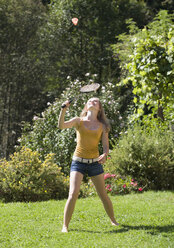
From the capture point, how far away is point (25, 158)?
6832mm

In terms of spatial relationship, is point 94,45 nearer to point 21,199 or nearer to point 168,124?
point 168,124

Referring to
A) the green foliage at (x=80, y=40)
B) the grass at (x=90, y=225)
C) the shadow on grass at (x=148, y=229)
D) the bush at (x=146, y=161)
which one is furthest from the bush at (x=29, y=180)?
the green foliage at (x=80, y=40)

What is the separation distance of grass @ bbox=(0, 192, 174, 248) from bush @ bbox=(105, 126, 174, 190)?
1182 millimetres

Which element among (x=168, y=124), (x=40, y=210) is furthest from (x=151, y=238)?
(x=168, y=124)

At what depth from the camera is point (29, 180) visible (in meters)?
6.52

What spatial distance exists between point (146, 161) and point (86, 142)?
3.44m

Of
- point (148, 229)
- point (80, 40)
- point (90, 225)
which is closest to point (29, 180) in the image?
point (90, 225)

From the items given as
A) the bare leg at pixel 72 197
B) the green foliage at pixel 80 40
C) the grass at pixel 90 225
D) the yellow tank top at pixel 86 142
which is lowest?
the grass at pixel 90 225

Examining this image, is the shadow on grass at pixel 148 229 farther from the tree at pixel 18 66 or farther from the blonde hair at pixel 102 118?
the tree at pixel 18 66

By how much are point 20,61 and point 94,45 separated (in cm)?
267

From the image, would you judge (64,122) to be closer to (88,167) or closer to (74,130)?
(88,167)

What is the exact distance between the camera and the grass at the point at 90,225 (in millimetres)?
3691

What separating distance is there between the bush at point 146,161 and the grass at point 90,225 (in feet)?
3.88

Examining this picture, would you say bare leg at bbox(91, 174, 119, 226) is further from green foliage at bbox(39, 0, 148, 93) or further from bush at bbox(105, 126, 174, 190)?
green foliage at bbox(39, 0, 148, 93)
